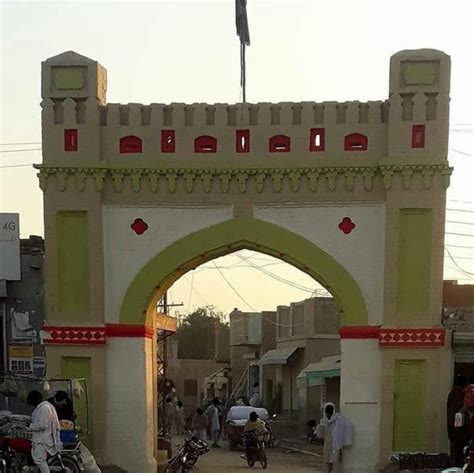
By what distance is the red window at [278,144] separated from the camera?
13922 millimetres

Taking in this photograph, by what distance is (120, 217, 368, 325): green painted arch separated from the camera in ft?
45.4

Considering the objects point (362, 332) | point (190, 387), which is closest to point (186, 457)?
point (362, 332)

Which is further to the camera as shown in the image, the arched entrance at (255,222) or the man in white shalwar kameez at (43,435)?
the arched entrance at (255,222)

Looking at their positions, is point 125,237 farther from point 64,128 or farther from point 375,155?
point 375,155

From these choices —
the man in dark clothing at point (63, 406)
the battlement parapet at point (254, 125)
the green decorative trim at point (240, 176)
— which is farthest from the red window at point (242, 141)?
the man in dark clothing at point (63, 406)

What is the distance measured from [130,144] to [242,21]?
313 centimetres

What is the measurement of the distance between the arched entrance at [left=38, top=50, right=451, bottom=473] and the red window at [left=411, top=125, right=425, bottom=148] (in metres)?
0.03

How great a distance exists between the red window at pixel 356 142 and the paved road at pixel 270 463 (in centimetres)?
700

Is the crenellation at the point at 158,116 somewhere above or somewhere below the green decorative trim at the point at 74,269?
above

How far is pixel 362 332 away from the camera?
13781 mm

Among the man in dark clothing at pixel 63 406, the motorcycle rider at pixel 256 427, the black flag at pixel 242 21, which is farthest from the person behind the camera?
the motorcycle rider at pixel 256 427

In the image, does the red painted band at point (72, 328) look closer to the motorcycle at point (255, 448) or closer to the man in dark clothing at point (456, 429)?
the man in dark clothing at point (456, 429)

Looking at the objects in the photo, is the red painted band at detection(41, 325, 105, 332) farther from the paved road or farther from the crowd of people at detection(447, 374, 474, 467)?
the crowd of people at detection(447, 374, 474, 467)

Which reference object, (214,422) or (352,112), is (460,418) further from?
(214,422)
